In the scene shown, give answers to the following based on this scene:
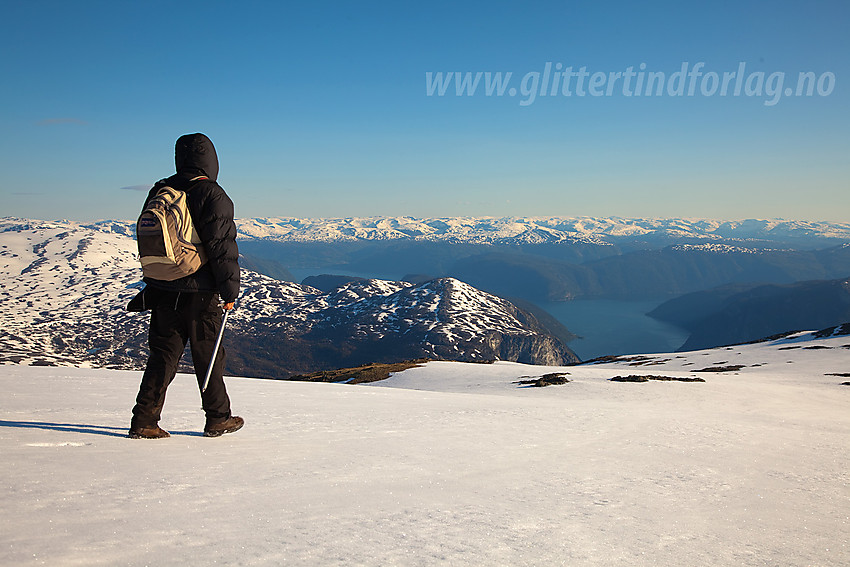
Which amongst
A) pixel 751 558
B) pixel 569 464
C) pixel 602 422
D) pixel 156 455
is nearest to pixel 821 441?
pixel 602 422

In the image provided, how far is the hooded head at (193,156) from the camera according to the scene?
20.6 ft

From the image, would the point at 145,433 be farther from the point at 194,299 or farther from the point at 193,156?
the point at 193,156

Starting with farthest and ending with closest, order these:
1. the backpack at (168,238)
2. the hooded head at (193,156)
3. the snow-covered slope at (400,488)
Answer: the hooded head at (193,156), the backpack at (168,238), the snow-covered slope at (400,488)

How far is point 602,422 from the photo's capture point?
1020 cm

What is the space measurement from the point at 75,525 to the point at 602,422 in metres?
9.43

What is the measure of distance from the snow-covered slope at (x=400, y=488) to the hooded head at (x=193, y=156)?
3.44 meters

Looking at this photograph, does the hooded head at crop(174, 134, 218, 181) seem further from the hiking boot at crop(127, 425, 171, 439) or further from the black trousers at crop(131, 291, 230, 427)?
the hiking boot at crop(127, 425, 171, 439)

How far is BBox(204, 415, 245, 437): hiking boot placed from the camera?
248 inches

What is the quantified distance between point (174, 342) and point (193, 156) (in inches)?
96.3

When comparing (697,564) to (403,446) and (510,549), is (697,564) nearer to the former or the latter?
(510,549)

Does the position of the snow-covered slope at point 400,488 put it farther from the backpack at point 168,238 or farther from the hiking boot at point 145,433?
the backpack at point 168,238

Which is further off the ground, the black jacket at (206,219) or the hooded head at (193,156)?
the hooded head at (193,156)

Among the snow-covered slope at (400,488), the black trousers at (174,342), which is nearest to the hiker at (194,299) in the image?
the black trousers at (174,342)

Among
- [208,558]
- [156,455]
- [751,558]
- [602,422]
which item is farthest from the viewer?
[602,422]
